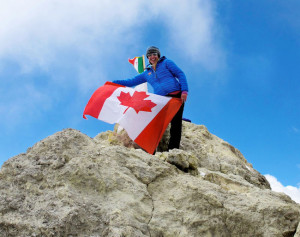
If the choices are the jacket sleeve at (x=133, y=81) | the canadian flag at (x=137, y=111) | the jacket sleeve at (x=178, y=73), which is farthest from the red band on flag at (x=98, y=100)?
the jacket sleeve at (x=178, y=73)

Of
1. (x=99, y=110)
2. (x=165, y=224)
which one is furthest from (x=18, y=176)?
(x=99, y=110)

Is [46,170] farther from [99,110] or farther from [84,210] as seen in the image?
[99,110]

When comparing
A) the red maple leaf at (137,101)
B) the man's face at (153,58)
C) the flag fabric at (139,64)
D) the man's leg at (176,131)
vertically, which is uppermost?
the flag fabric at (139,64)

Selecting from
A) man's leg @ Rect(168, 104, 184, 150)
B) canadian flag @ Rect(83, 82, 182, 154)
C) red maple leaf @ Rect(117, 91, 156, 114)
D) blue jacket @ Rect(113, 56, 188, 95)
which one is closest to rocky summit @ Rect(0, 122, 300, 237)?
canadian flag @ Rect(83, 82, 182, 154)

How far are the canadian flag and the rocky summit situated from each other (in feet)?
6.83

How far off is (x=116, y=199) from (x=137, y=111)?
11.2ft

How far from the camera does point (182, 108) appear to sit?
7.08 meters

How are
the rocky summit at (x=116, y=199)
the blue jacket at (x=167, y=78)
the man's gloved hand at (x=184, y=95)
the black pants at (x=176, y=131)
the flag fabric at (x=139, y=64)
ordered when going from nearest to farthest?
1. the rocky summit at (x=116, y=199)
2. the black pants at (x=176, y=131)
3. the man's gloved hand at (x=184, y=95)
4. the blue jacket at (x=167, y=78)
5. the flag fabric at (x=139, y=64)

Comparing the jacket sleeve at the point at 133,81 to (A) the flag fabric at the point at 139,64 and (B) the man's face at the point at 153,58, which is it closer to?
(B) the man's face at the point at 153,58

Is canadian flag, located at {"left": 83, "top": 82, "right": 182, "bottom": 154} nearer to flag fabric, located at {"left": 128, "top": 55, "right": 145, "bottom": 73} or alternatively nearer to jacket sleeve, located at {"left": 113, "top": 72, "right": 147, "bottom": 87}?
jacket sleeve, located at {"left": 113, "top": 72, "right": 147, "bottom": 87}

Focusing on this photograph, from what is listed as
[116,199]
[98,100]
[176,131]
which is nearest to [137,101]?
[98,100]

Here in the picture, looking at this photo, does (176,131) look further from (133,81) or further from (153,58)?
(133,81)

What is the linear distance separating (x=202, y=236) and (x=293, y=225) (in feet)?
3.51

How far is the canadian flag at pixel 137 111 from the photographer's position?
664 cm
